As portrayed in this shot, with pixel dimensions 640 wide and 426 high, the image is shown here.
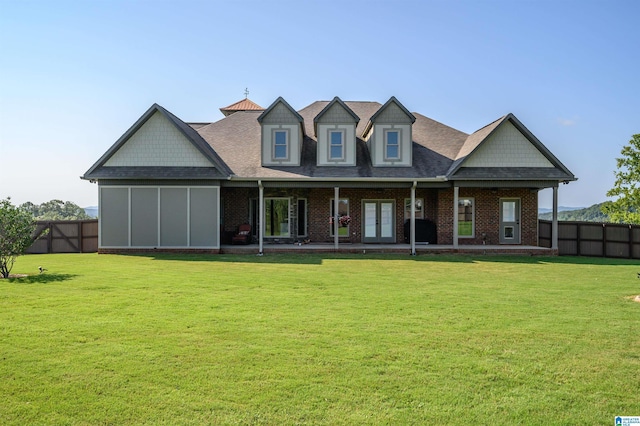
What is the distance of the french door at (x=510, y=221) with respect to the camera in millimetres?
19891

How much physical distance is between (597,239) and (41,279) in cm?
2072

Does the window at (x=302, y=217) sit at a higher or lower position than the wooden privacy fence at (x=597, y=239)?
higher

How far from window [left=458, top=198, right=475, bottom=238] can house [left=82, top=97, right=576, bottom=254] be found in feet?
0.15

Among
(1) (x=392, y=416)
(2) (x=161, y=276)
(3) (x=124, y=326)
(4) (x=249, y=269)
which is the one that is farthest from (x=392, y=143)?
(1) (x=392, y=416)

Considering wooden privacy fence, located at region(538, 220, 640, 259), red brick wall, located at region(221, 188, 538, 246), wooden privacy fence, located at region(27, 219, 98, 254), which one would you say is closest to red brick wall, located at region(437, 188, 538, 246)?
red brick wall, located at region(221, 188, 538, 246)

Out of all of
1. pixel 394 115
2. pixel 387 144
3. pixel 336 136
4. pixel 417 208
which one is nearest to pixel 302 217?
pixel 336 136

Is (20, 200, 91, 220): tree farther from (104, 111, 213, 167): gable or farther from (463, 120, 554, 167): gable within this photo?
(463, 120, 554, 167): gable

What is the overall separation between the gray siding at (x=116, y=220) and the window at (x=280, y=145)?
6.32 metres

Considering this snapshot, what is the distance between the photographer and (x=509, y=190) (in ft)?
65.2

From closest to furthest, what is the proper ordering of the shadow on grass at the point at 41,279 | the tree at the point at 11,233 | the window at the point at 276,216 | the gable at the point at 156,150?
the shadow on grass at the point at 41,279 < the tree at the point at 11,233 < the gable at the point at 156,150 < the window at the point at 276,216

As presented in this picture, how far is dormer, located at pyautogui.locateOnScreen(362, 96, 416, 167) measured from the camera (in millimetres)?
19078

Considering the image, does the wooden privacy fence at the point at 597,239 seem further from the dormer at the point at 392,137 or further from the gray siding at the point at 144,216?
the gray siding at the point at 144,216

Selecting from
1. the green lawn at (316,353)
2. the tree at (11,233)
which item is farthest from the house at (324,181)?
the green lawn at (316,353)

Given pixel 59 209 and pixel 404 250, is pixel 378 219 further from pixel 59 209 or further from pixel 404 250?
pixel 59 209
